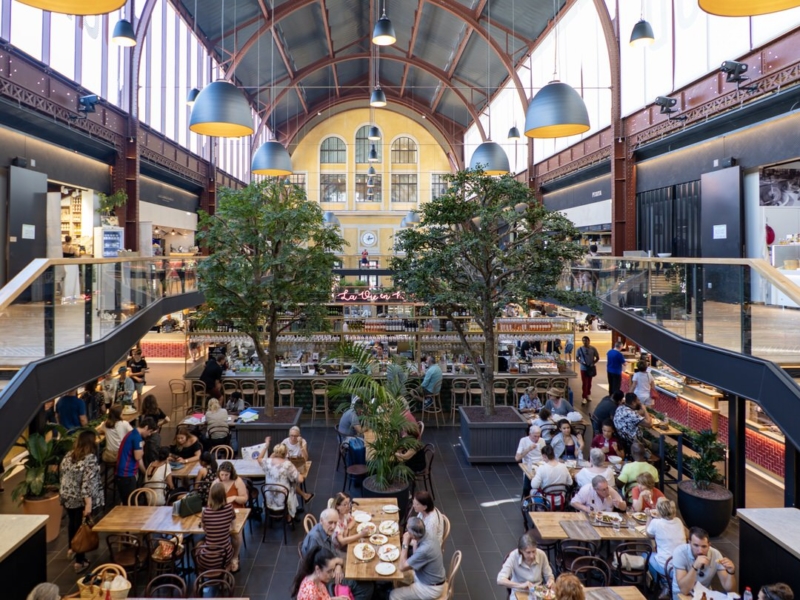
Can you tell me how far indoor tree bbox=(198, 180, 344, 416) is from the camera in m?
8.85

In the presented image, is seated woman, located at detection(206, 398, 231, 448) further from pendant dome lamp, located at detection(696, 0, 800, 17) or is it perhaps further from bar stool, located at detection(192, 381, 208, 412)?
pendant dome lamp, located at detection(696, 0, 800, 17)

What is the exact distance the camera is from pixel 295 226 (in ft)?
28.8

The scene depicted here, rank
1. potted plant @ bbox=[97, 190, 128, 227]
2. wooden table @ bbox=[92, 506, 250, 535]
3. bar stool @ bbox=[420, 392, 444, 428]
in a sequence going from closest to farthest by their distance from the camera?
wooden table @ bbox=[92, 506, 250, 535]
bar stool @ bbox=[420, 392, 444, 428]
potted plant @ bbox=[97, 190, 128, 227]

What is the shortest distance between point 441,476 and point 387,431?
2.04m

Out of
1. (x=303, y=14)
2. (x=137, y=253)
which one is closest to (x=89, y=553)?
(x=137, y=253)

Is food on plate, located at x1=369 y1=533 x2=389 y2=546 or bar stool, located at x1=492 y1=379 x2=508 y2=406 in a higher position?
bar stool, located at x1=492 y1=379 x2=508 y2=406

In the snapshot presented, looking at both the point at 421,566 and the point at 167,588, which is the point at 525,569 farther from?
the point at 167,588

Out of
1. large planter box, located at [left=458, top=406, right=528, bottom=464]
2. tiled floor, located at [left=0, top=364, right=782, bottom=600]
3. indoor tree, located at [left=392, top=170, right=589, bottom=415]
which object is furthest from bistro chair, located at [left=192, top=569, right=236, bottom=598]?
indoor tree, located at [left=392, top=170, right=589, bottom=415]

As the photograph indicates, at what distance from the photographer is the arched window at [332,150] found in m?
32.6

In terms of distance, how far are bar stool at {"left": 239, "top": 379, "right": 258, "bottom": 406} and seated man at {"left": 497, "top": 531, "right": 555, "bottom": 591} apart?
328 inches

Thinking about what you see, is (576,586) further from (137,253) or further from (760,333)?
(137,253)

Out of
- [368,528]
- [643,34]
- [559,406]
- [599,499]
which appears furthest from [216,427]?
[643,34]

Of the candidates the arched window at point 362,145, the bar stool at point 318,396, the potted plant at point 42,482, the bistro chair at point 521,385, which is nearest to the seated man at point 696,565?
the potted plant at point 42,482

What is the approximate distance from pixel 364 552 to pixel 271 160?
692 centimetres
